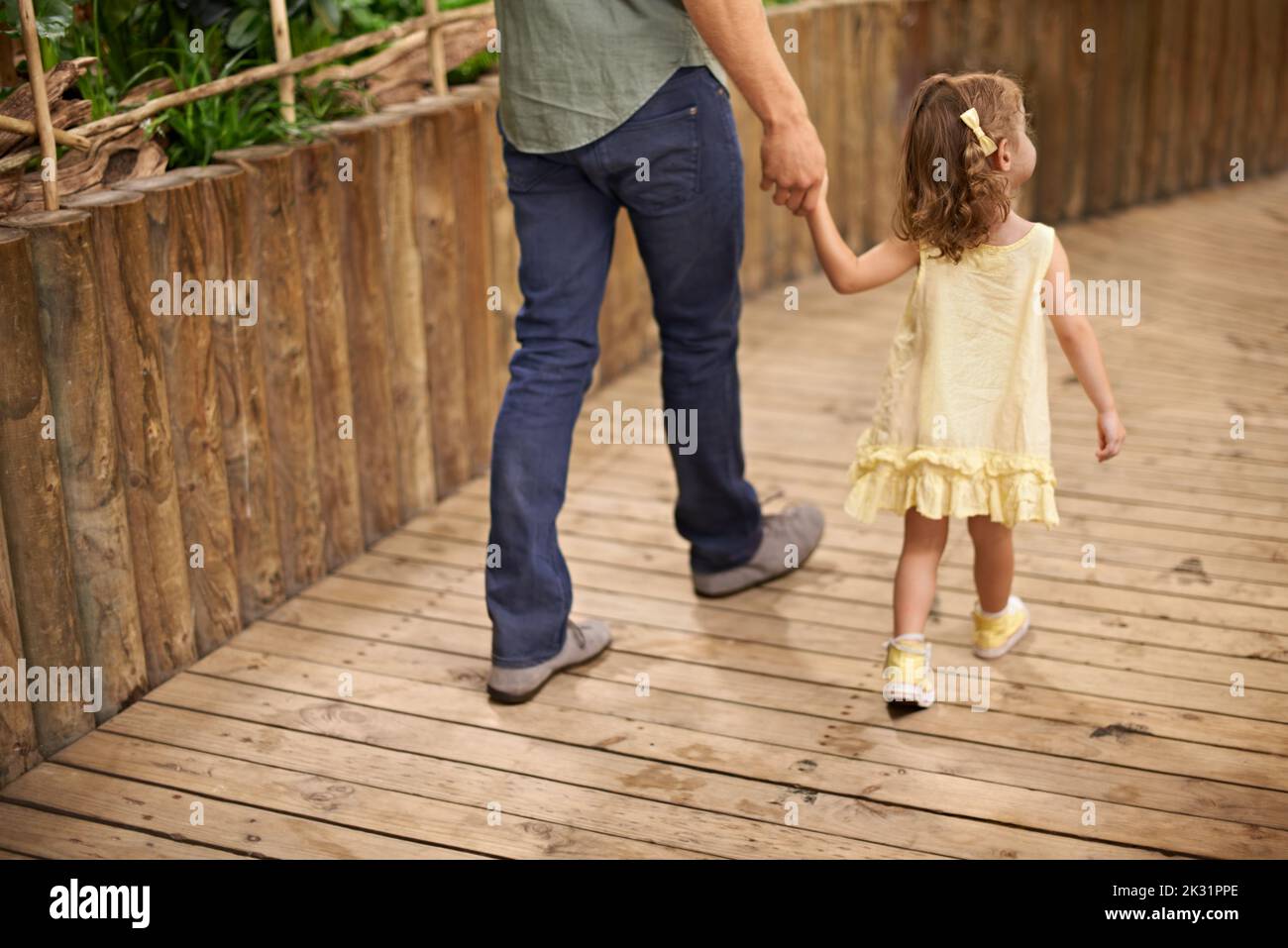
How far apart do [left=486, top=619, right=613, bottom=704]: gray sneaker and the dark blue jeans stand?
0.02 meters

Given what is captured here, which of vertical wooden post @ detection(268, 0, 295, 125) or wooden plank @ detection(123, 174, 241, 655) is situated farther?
vertical wooden post @ detection(268, 0, 295, 125)

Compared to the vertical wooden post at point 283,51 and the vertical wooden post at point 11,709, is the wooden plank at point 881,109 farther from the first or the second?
the vertical wooden post at point 11,709

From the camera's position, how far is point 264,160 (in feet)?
9.72

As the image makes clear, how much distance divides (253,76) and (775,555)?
56.5 inches

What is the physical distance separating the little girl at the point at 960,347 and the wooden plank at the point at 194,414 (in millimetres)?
1148

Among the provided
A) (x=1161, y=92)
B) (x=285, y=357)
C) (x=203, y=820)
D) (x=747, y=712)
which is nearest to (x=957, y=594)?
(x=747, y=712)

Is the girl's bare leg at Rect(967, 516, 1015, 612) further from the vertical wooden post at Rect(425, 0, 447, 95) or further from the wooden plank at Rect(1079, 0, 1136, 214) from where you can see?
the wooden plank at Rect(1079, 0, 1136, 214)

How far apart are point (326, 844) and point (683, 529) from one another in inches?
41.6

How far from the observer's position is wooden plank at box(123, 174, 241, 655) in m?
2.73

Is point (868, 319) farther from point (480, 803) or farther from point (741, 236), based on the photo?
point (480, 803)

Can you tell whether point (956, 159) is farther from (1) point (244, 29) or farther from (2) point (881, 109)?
(2) point (881, 109)

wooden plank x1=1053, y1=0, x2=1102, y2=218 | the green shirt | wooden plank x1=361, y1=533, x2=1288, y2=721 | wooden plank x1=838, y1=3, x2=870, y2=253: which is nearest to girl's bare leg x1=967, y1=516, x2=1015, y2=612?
wooden plank x1=361, y1=533, x2=1288, y2=721

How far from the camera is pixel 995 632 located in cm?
284

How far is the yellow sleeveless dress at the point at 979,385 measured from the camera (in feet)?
8.18
